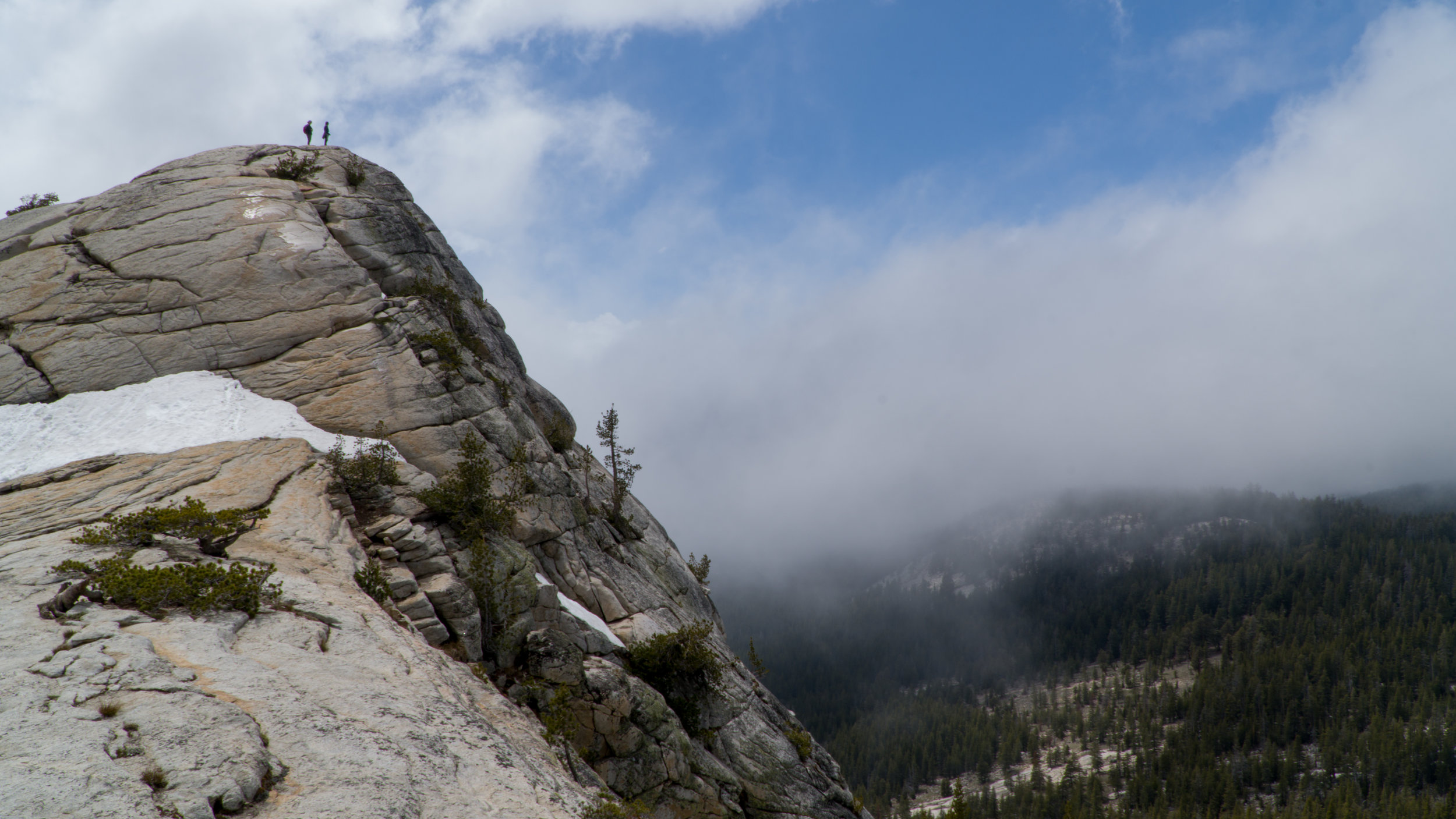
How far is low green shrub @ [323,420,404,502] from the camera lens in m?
21.9

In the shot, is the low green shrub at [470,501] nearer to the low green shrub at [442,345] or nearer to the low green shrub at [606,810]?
the low green shrub at [442,345]

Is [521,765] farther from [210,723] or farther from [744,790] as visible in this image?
[744,790]

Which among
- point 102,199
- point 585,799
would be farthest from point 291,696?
point 102,199

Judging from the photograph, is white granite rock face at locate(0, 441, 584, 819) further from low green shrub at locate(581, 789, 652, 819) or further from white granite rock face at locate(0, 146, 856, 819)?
low green shrub at locate(581, 789, 652, 819)

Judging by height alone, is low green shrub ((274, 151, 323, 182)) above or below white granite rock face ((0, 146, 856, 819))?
above

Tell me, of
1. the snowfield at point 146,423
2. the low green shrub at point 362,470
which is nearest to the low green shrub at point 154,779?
the low green shrub at point 362,470

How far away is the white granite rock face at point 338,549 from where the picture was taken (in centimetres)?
1105

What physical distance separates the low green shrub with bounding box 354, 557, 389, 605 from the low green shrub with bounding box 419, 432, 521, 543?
413 cm

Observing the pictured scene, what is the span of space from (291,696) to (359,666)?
6.01ft

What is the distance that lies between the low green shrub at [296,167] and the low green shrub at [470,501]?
729 inches

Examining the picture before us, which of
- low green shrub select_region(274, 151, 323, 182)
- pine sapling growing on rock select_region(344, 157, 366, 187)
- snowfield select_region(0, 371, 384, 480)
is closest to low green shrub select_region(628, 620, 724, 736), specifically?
snowfield select_region(0, 371, 384, 480)

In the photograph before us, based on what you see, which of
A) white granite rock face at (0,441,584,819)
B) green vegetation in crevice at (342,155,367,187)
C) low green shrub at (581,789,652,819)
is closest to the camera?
white granite rock face at (0,441,584,819)

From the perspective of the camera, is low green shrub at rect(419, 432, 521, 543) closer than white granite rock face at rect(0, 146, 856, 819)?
No

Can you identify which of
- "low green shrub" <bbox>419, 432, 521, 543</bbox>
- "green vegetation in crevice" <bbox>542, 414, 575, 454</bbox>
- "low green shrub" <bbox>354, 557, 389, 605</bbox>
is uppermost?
"green vegetation in crevice" <bbox>542, 414, 575, 454</bbox>
